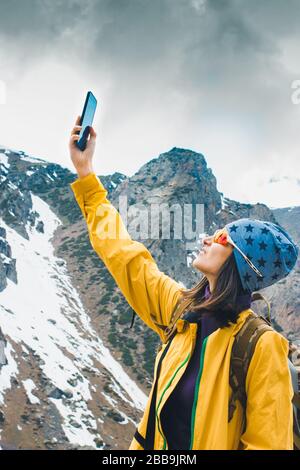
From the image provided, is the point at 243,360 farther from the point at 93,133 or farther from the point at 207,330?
the point at 93,133

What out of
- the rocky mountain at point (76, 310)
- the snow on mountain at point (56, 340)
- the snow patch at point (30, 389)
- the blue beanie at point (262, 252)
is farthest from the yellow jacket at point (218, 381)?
the snow patch at point (30, 389)

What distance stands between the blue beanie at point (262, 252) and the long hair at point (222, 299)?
2.1 inches

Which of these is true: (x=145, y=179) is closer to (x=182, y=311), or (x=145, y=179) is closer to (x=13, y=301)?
(x=13, y=301)

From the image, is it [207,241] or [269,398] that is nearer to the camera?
[269,398]

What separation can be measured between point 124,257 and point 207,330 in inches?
27.8

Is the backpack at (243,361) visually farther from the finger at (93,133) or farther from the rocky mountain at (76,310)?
the rocky mountain at (76,310)

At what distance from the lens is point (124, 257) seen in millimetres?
2928

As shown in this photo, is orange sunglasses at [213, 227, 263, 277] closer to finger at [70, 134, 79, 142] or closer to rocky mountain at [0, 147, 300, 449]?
finger at [70, 134, 79, 142]

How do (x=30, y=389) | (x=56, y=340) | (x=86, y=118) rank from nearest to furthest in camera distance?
(x=86, y=118)
(x=30, y=389)
(x=56, y=340)

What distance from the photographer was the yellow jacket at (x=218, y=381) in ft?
7.05

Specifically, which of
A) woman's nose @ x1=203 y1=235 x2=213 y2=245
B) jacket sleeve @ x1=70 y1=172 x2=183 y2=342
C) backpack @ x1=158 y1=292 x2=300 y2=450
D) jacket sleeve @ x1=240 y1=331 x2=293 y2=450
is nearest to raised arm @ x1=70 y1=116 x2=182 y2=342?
jacket sleeve @ x1=70 y1=172 x2=183 y2=342

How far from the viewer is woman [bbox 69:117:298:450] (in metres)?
2.19

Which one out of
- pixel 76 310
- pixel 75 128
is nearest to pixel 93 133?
pixel 75 128
